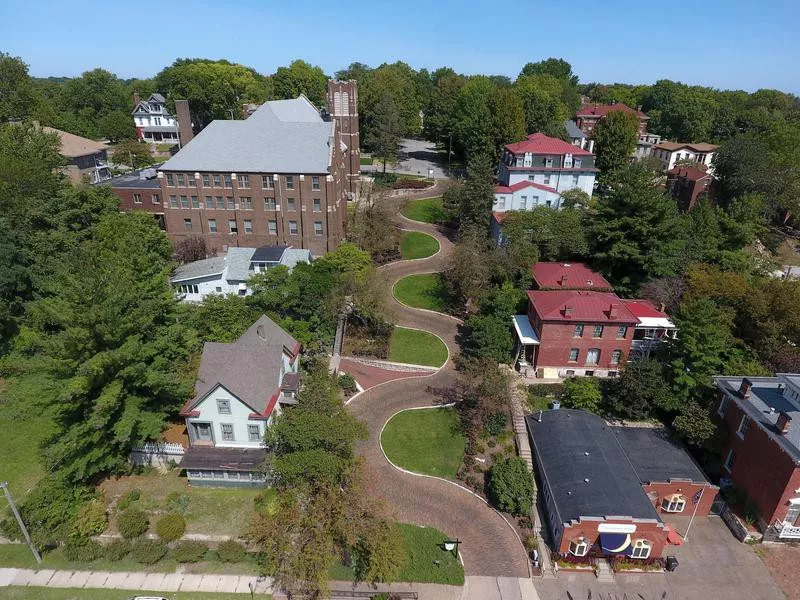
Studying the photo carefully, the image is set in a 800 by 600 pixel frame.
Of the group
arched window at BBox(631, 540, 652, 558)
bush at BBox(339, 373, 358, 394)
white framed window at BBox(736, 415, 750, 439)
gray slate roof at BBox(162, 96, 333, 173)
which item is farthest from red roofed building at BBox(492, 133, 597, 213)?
arched window at BBox(631, 540, 652, 558)

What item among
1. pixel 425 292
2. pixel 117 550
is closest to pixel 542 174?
pixel 425 292

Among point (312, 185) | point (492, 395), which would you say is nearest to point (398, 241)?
point (312, 185)

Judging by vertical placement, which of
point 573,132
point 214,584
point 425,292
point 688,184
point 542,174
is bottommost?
point 214,584

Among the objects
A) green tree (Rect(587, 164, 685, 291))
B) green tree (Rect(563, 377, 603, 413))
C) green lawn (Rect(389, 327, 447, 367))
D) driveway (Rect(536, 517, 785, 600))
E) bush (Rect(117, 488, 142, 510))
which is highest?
green tree (Rect(587, 164, 685, 291))

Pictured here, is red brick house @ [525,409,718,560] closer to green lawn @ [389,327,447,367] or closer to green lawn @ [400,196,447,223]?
green lawn @ [389,327,447,367]

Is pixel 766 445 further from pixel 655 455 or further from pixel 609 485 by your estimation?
pixel 609 485

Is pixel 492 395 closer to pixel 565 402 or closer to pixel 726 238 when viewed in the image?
pixel 565 402
